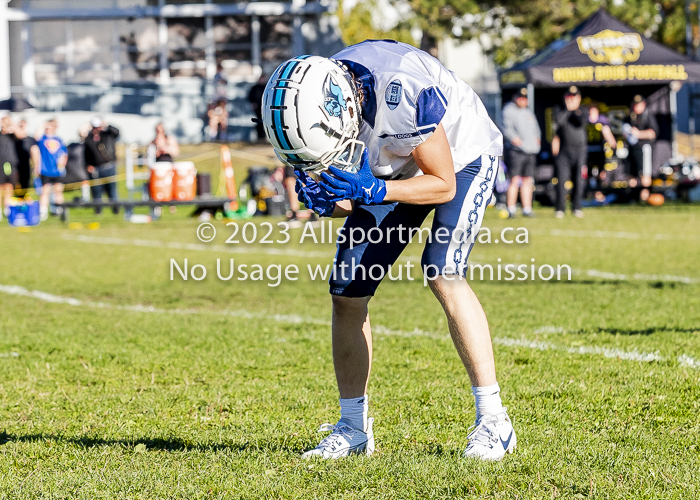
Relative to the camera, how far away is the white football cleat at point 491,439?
3.69 m

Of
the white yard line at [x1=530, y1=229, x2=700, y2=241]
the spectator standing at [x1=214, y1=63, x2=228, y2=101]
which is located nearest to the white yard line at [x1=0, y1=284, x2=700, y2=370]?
the white yard line at [x1=530, y1=229, x2=700, y2=241]

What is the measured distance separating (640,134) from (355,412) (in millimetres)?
17552

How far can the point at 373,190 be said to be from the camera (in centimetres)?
339

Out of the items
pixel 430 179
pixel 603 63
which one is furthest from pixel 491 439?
pixel 603 63

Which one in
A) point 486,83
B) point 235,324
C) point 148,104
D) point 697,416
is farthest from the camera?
point 486,83

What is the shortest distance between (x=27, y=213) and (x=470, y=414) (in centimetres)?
1504

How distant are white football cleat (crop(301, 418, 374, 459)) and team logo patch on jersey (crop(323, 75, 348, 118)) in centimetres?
135

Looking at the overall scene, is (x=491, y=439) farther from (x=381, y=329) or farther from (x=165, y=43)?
(x=165, y=43)

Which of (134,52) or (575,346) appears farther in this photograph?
(134,52)

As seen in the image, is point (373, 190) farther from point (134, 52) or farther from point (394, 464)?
point (134, 52)

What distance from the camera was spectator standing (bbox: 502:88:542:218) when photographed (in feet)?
54.4

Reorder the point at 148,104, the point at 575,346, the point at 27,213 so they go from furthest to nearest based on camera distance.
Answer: the point at 148,104, the point at 27,213, the point at 575,346

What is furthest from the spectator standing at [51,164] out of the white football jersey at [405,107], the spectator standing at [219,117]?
the white football jersey at [405,107]

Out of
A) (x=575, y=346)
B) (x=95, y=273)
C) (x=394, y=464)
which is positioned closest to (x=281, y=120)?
(x=394, y=464)
